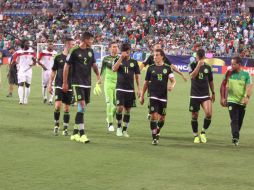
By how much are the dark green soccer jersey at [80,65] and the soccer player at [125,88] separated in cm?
131

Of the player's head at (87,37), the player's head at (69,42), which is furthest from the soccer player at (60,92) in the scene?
the player's head at (87,37)

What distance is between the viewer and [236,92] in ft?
47.1

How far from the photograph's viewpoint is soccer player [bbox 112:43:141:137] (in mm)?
15854

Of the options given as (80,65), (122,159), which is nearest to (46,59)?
(80,65)

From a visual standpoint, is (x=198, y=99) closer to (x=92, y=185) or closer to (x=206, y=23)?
(x=92, y=185)

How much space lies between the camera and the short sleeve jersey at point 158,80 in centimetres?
1448

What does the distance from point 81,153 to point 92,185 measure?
3.04 m

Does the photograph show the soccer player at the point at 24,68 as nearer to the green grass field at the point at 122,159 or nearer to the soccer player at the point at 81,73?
the green grass field at the point at 122,159

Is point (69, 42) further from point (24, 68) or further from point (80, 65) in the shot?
point (24, 68)

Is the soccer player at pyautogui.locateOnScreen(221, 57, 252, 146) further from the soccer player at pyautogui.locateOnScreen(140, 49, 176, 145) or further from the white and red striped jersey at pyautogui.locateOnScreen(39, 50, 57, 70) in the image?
the white and red striped jersey at pyautogui.locateOnScreen(39, 50, 57, 70)

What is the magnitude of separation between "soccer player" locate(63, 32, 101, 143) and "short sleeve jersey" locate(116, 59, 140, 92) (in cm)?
155

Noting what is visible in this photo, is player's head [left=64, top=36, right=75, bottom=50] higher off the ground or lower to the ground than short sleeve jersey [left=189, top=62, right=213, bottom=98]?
higher

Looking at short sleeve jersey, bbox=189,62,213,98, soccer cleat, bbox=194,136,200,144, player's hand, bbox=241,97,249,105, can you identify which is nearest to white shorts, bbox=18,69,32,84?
short sleeve jersey, bbox=189,62,213,98

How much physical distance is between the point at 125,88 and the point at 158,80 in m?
1.59
